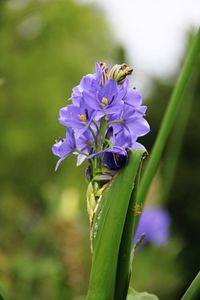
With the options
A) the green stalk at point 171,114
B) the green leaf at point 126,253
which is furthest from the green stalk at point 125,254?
the green stalk at point 171,114

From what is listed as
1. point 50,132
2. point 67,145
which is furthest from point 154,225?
point 50,132

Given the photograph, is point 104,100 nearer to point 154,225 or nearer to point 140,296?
point 140,296

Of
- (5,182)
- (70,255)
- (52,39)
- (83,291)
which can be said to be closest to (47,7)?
(52,39)

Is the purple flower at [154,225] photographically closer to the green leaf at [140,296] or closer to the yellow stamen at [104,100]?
the green leaf at [140,296]

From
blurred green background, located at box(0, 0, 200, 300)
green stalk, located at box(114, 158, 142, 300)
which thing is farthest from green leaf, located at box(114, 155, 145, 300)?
blurred green background, located at box(0, 0, 200, 300)

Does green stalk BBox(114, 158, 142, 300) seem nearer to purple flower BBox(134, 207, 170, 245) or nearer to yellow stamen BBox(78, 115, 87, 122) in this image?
yellow stamen BBox(78, 115, 87, 122)

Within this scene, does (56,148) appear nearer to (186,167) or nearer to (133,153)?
→ (133,153)
